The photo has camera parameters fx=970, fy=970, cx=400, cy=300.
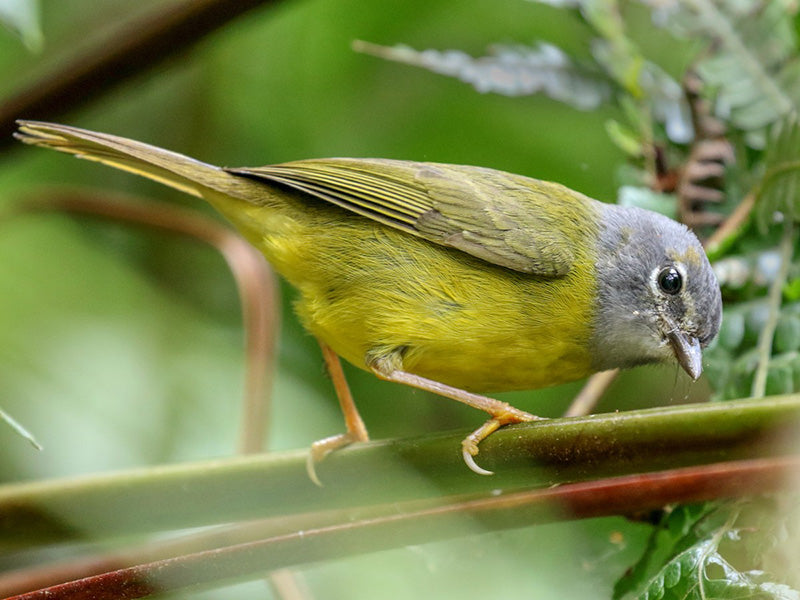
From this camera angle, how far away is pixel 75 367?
3.47 meters

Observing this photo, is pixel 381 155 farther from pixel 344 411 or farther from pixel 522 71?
pixel 344 411

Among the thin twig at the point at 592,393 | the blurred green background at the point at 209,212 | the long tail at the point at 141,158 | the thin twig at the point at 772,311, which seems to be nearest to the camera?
the thin twig at the point at 772,311

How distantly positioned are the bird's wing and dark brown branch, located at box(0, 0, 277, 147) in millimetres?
565

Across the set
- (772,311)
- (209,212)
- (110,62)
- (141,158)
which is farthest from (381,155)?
(772,311)

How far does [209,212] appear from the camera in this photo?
4.48m

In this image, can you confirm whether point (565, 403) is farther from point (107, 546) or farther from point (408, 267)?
point (107, 546)

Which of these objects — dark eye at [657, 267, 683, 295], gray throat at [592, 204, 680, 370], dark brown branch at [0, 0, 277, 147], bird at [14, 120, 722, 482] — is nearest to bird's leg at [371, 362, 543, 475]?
bird at [14, 120, 722, 482]

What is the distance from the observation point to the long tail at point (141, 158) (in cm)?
265

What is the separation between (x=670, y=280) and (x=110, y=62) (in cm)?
194

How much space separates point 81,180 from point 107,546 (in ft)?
6.36

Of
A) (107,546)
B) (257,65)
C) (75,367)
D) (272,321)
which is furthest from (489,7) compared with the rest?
(107,546)

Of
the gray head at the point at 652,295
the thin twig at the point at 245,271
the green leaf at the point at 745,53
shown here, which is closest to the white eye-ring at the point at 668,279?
the gray head at the point at 652,295

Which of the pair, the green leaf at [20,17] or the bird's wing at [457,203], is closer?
the green leaf at [20,17]

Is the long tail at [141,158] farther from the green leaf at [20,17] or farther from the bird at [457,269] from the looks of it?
the green leaf at [20,17]
